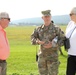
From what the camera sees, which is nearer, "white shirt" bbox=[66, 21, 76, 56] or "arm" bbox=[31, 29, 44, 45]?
"white shirt" bbox=[66, 21, 76, 56]

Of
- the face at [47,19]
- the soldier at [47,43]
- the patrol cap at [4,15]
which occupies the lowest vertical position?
the soldier at [47,43]

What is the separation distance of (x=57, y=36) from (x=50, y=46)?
27cm

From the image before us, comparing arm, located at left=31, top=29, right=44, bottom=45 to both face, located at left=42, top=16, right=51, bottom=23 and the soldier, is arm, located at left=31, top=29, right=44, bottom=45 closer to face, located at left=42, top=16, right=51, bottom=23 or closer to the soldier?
the soldier

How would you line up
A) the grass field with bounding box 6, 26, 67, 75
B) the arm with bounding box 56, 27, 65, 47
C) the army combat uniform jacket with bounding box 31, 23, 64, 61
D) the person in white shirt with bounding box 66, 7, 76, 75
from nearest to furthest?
the person in white shirt with bounding box 66, 7, 76, 75
the arm with bounding box 56, 27, 65, 47
the army combat uniform jacket with bounding box 31, 23, 64, 61
the grass field with bounding box 6, 26, 67, 75

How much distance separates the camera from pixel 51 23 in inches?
257

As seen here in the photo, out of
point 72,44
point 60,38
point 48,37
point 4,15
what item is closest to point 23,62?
point 48,37

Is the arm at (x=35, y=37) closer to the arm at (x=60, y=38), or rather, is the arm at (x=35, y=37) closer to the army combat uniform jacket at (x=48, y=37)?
the army combat uniform jacket at (x=48, y=37)

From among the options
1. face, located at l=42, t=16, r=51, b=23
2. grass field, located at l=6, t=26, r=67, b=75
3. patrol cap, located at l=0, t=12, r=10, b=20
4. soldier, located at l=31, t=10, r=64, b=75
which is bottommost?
grass field, located at l=6, t=26, r=67, b=75

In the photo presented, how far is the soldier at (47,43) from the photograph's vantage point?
21.0 ft

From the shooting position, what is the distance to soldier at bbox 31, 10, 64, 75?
640 cm

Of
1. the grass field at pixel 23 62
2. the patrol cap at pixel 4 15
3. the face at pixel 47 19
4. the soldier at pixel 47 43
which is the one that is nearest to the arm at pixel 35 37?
the soldier at pixel 47 43

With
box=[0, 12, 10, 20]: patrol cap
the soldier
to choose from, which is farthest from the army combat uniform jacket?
box=[0, 12, 10, 20]: patrol cap

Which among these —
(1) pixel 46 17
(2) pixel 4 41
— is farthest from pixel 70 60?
(2) pixel 4 41

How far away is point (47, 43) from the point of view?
21.0 ft
